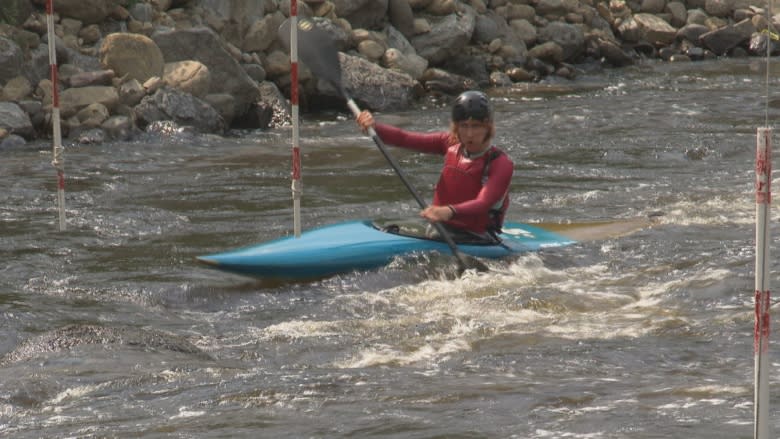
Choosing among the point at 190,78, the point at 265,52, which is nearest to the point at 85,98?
the point at 190,78

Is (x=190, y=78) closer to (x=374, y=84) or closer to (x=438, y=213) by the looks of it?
(x=374, y=84)

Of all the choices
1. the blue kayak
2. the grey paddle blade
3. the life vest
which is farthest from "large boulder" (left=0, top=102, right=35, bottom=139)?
the life vest

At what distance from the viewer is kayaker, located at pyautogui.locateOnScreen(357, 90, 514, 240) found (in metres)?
6.09

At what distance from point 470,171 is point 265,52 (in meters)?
7.51

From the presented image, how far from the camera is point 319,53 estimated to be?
7.61 metres

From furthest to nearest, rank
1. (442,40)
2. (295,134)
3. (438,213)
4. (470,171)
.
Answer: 1. (442,40)
2. (295,134)
3. (470,171)
4. (438,213)

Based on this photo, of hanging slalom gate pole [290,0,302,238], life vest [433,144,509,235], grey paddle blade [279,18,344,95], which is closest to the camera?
life vest [433,144,509,235]

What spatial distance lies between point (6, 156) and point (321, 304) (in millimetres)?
4965

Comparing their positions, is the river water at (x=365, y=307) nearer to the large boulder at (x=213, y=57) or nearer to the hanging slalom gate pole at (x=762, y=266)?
the hanging slalom gate pole at (x=762, y=266)

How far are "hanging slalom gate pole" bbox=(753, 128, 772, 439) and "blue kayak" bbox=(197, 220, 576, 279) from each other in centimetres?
336

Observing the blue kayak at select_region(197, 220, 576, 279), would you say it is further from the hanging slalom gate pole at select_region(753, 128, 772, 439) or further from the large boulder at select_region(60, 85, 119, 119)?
the large boulder at select_region(60, 85, 119, 119)

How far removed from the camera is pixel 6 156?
9781 mm

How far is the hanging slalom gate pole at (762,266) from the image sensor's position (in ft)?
8.84

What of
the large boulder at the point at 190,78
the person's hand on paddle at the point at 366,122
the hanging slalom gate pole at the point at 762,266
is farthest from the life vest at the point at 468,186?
the large boulder at the point at 190,78
